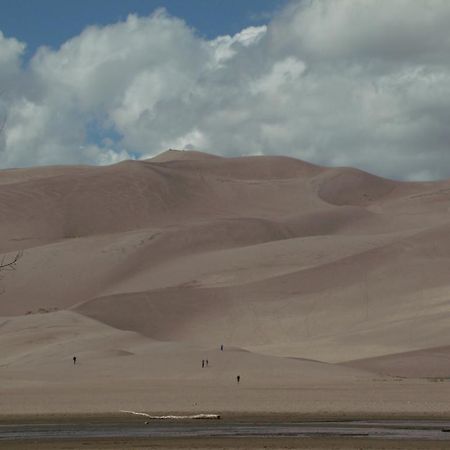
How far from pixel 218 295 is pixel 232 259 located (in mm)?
10283

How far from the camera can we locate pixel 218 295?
7369 centimetres

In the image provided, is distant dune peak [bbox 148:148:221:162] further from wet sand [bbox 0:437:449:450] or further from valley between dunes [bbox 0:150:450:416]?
wet sand [bbox 0:437:449:450]

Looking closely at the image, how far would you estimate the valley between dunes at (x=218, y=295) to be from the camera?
37688mm

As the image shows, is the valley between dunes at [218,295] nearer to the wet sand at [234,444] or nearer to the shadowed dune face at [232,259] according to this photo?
the shadowed dune face at [232,259]

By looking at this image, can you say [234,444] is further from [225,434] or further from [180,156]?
[180,156]

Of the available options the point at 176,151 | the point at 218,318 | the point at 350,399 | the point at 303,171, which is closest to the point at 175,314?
the point at 218,318

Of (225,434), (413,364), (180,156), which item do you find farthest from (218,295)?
(180,156)

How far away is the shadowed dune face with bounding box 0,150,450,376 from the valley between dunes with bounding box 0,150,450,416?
8.0 inches

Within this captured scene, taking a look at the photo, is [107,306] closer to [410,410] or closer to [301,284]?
[301,284]

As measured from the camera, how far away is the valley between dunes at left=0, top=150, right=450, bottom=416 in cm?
3769

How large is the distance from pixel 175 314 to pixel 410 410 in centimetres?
3994

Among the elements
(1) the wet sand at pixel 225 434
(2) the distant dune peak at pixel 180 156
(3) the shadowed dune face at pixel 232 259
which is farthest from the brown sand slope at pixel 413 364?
(2) the distant dune peak at pixel 180 156

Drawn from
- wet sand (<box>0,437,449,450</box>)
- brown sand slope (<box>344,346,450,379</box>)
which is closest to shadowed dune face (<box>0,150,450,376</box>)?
brown sand slope (<box>344,346,450,379</box>)

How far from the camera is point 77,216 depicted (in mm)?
115750
